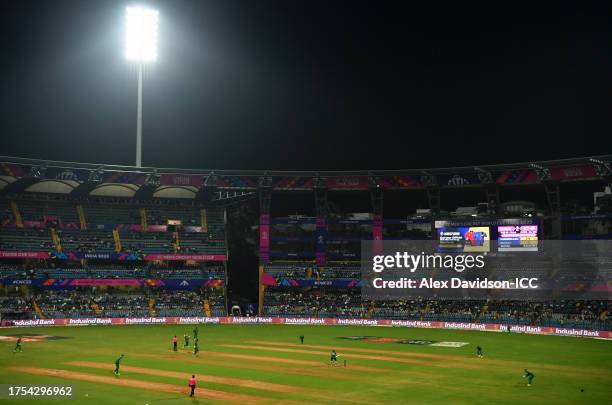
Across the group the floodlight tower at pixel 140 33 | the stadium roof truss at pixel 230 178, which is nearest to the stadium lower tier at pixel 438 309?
the stadium roof truss at pixel 230 178

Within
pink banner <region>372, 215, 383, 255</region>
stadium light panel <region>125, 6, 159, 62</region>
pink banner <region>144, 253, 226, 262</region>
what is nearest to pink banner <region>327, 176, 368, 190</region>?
pink banner <region>372, 215, 383, 255</region>

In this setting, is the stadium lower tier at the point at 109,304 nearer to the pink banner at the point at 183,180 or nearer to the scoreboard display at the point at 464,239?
the pink banner at the point at 183,180

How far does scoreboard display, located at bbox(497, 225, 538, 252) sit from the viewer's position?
3236 inches

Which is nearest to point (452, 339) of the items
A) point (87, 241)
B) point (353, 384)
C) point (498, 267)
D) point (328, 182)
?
point (498, 267)

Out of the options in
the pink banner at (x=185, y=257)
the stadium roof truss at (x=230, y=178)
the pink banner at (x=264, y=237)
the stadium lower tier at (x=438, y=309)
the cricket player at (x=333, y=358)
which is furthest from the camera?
the pink banner at (x=264, y=237)

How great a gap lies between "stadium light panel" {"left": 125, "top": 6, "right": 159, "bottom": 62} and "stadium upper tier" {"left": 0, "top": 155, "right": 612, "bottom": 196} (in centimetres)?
1718

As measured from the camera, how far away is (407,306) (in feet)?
303

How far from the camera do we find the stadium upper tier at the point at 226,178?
87.2 m

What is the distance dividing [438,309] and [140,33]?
5207 centimetres

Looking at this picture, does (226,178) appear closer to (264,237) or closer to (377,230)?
(264,237)

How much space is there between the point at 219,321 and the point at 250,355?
113 feet

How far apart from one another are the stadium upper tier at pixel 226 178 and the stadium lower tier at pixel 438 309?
51.9 feet

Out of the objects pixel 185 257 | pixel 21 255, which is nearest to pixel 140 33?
pixel 21 255

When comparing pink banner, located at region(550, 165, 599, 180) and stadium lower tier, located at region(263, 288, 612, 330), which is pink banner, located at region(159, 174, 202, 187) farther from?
pink banner, located at region(550, 165, 599, 180)
